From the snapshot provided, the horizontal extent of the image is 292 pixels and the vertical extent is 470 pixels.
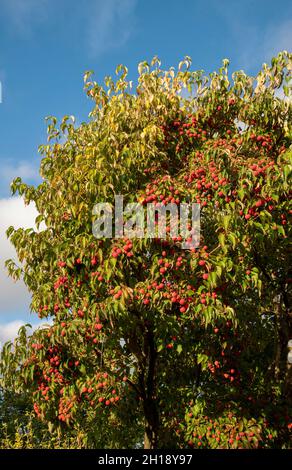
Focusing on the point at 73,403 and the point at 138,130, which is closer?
the point at 73,403

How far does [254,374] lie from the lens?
39.7 feet

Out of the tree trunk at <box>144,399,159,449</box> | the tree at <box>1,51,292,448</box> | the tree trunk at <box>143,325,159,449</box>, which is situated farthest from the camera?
the tree trunk at <box>144,399,159,449</box>

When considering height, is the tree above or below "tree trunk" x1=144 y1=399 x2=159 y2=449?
above

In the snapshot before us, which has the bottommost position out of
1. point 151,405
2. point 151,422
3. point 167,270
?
point 151,422

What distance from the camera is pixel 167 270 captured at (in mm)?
8391

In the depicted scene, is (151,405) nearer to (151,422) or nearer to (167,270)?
(151,422)

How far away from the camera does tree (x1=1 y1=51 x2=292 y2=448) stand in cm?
832

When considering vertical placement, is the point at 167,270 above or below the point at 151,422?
above

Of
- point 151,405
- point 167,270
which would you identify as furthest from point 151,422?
point 167,270

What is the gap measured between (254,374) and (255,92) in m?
6.79

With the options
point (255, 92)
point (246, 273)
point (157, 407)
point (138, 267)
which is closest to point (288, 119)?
point (255, 92)

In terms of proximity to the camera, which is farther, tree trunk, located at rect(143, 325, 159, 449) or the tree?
tree trunk, located at rect(143, 325, 159, 449)
